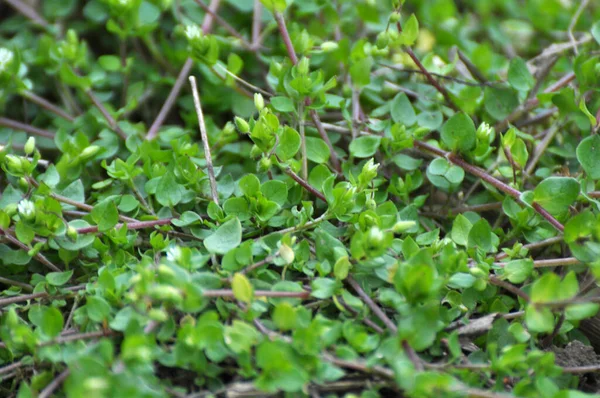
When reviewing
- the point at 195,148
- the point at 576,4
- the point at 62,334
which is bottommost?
the point at 62,334

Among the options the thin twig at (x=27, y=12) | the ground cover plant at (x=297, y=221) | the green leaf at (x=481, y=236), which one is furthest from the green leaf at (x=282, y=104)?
the thin twig at (x=27, y=12)

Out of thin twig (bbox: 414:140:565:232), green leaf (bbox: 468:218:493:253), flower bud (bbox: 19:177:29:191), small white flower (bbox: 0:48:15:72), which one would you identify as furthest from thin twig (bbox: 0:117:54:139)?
green leaf (bbox: 468:218:493:253)

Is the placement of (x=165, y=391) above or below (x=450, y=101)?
below

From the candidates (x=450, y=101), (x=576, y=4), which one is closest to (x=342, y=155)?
(x=450, y=101)

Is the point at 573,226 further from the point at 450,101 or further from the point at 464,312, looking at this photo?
the point at 450,101

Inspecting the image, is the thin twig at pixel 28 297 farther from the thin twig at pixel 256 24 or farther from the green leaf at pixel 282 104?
the thin twig at pixel 256 24

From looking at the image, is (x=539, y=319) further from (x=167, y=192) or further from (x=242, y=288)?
(x=167, y=192)
